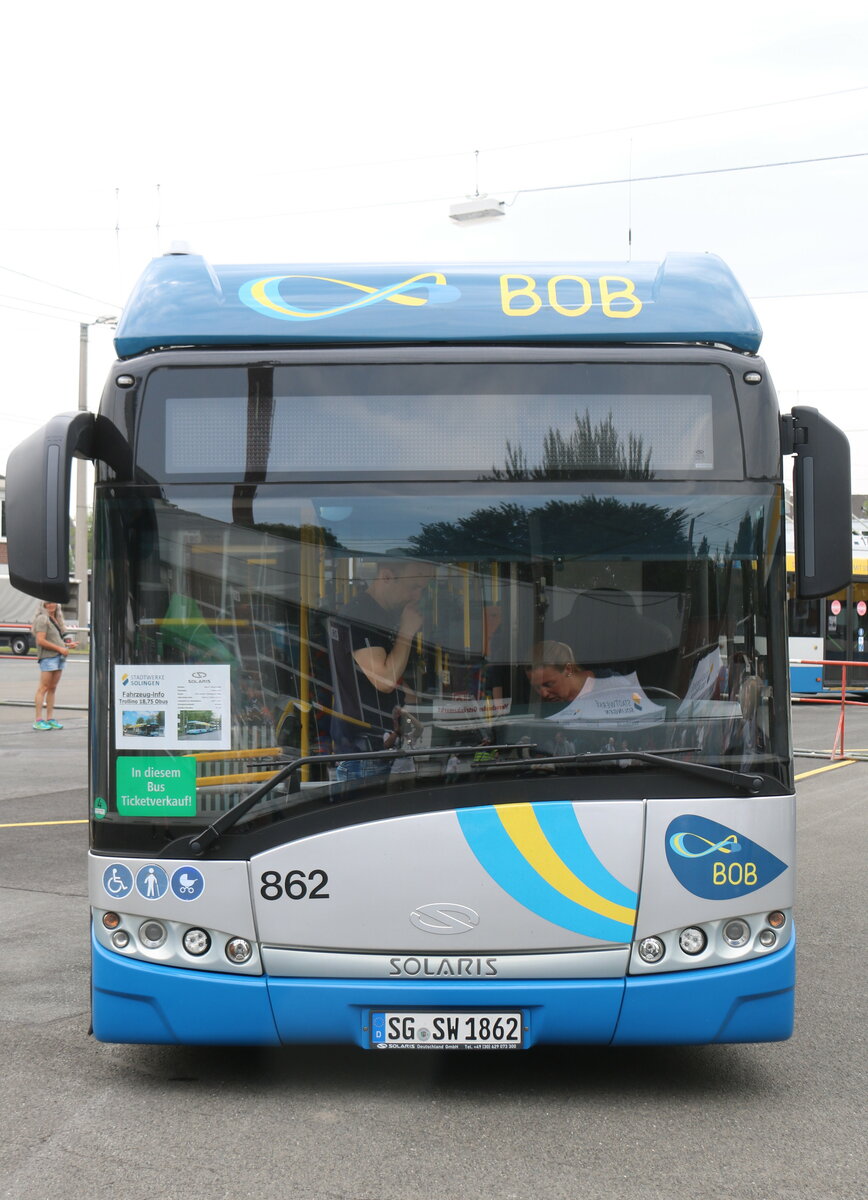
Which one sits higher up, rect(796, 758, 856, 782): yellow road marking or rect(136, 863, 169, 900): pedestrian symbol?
rect(136, 863, 169, 900): pedestrian symbol

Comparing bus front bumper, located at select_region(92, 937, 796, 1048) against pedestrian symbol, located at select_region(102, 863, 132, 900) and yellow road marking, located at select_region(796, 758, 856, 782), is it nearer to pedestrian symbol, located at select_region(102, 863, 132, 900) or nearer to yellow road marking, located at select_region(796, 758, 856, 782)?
pedestrian symbol, located at select_region(102, 863, 132, 900)

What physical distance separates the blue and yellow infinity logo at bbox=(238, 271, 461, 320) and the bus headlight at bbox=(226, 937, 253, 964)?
2.19 metres

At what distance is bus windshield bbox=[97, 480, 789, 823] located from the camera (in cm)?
464

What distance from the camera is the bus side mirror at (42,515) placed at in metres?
4.45

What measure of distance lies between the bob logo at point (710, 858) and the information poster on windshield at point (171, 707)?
62.2 inches

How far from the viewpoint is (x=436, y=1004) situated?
4.54 m

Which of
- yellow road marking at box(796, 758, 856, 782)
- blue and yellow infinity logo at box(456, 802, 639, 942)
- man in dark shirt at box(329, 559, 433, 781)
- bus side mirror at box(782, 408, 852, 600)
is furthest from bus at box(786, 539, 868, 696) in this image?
man in dark shirt at box(329, 559, 433, 781)

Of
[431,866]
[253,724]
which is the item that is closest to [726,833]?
[431,866]

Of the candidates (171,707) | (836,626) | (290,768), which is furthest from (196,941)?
(836,626)

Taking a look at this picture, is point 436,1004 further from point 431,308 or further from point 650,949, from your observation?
point 431,308

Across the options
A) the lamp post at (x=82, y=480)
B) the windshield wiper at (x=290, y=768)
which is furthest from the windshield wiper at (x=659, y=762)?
the lamp post at (x=82, y=480)

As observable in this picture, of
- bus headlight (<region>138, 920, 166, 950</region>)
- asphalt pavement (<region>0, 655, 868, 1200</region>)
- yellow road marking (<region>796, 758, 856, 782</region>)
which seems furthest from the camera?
yellow road marking (<region>796, 758, 856, 782</region>)

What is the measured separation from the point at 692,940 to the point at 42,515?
2.61 m

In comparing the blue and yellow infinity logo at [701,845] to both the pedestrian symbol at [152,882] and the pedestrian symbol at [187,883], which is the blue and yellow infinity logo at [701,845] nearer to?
the pedestrian symbol at [187,883]
